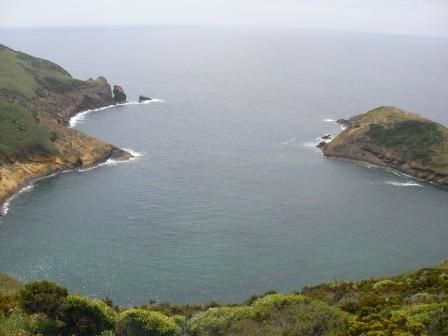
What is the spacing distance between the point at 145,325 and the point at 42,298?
5.70 m

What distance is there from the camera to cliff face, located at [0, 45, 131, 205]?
91.6 m

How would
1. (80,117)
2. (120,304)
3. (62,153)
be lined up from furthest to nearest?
(80,117) < (62,153) < (120,304)

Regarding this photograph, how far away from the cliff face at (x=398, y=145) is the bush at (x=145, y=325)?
81730 millimetres

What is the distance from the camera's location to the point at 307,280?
57.8 metres

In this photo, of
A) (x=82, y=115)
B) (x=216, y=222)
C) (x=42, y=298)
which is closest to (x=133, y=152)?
(x=82, y=115)

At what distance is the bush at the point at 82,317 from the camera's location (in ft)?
86.2

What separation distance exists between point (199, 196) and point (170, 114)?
2692 inches

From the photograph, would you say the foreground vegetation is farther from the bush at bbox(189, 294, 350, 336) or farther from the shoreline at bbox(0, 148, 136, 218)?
the shoreline at bbox(0, 148, 136, 218)

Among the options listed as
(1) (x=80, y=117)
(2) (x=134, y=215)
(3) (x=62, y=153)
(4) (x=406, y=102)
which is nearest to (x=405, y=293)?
(2) (x=134, y=215)

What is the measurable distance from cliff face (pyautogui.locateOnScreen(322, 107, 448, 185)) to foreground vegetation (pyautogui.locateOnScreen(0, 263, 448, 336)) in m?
76.0

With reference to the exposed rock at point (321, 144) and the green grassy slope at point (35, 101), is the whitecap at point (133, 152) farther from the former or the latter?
the exposed rock at point (321, 144)

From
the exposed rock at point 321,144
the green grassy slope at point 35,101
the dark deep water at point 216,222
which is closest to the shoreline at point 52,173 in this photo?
the dark deep water at point 216,222

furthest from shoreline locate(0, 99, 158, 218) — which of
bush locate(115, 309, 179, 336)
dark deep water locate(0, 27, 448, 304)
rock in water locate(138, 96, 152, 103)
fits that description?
rock in water locate(138, 96, 152, 103)

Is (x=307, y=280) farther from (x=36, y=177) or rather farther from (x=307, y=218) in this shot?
(x=36, y=177)
